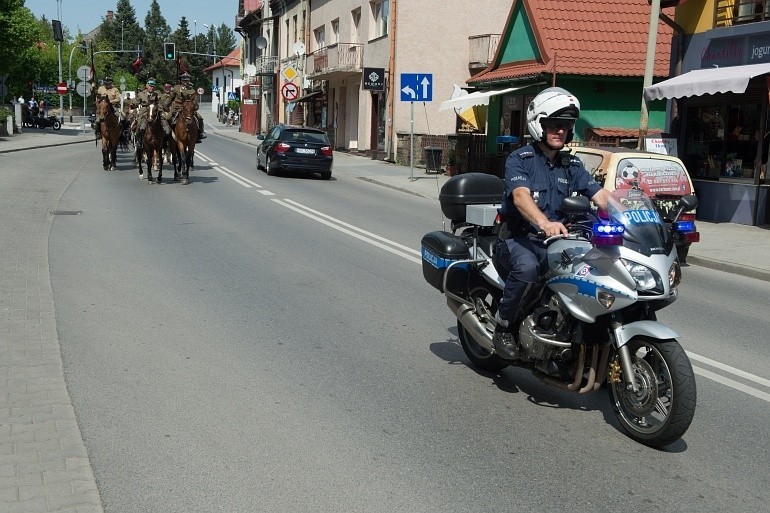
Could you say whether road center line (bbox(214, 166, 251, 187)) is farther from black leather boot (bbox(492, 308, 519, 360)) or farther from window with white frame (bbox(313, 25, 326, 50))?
window with white frame (bbox(313, 25, 326, 50))

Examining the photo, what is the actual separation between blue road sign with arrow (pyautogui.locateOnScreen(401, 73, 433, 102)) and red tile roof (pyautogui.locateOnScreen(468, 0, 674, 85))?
2.44 metres

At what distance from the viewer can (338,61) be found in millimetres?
41688

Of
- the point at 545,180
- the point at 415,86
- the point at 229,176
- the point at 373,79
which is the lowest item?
the point at 229,176

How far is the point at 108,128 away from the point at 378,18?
1825 centimetres

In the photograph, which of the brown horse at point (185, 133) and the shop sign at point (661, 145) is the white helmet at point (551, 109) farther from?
the brown horse at point (185, 133)

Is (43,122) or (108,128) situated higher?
(108,128)

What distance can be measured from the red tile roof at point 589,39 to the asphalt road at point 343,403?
14567mm

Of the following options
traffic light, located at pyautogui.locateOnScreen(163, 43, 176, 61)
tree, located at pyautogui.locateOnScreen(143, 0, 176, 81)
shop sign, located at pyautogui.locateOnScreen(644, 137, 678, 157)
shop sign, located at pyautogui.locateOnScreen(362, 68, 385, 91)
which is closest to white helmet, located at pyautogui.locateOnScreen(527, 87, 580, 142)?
shop sign, located at pyautogui.locateOnScreen(644, 137, 678, 157)

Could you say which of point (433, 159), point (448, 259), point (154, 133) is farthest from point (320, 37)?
point (448, 259)

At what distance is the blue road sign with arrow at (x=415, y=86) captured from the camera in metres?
25.1

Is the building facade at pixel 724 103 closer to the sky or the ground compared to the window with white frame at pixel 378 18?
closer to the ground

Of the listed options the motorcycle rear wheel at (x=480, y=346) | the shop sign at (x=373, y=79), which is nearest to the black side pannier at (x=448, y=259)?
the motorcycle rear wheel at (x=480, y=346)

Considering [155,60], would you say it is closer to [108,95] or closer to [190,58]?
[190,58]

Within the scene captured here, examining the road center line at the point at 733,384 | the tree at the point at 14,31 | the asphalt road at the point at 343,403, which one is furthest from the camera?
the tree at the point at 14,31
